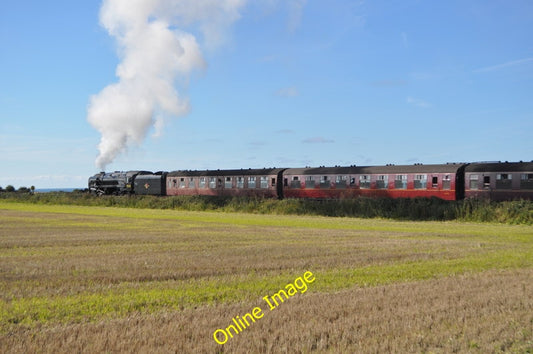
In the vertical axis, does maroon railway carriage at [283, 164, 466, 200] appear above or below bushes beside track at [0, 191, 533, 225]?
above

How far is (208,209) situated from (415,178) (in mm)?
17745

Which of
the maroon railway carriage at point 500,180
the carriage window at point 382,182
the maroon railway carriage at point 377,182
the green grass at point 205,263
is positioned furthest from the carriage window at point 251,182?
the green grass at point 205,263

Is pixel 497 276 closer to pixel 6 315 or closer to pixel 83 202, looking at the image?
pixel 6 315

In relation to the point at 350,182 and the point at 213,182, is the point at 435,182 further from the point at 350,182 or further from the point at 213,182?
the point at 213,182

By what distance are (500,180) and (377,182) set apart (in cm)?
971

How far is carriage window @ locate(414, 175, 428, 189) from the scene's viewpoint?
42625 millimetres

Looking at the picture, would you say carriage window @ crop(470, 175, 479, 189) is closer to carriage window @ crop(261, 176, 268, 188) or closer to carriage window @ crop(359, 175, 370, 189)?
carriage window @ crop(359, 175, 370, 189)

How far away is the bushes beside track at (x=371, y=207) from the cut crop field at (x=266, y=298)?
14093mm

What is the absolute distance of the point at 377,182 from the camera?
45.2m

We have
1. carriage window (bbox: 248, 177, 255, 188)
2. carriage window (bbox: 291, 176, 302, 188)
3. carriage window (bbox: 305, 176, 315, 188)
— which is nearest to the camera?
carriage window (bbox: 305, 176, 315, 188)

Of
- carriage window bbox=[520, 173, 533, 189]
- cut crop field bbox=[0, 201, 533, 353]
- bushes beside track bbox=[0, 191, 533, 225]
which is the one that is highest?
carriage window bbox=[520, 173, 533, 189]

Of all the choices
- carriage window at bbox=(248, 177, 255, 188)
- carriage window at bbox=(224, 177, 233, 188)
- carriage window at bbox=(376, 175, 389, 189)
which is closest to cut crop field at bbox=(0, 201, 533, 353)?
carriage window at bbox=(376, 175, 389, 189)

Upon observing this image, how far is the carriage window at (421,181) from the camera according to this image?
42625 mm

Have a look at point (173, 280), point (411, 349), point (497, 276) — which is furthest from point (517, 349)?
point (173, 280)
